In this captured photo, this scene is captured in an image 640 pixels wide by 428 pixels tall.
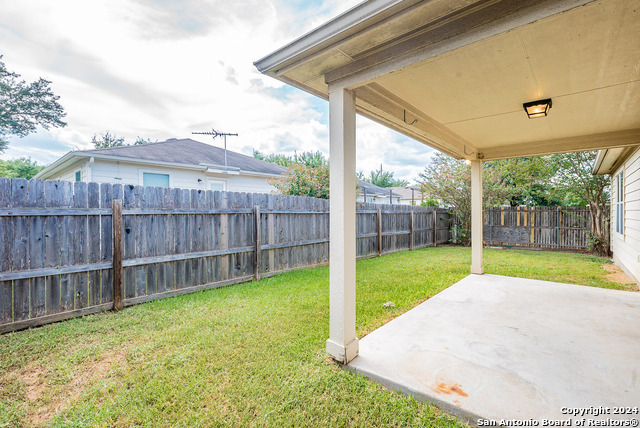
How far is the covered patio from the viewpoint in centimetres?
174

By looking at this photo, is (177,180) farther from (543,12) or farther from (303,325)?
(543,12)

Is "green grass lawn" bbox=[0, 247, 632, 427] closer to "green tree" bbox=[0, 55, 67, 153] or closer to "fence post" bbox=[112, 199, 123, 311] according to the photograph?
"fence post" bbox=[112, 199, 123, 311]

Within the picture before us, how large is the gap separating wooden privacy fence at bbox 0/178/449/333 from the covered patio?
116 inches

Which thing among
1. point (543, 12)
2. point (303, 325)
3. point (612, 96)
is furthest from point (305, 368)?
point (612, 96)

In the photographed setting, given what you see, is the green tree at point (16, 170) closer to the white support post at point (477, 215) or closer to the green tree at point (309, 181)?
the green tree at point (309, 181)

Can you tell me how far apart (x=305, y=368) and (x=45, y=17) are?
386 inches

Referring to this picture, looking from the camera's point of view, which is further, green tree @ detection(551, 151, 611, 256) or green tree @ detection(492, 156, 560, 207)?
green tree @ detection(492, 156, 560, 207)

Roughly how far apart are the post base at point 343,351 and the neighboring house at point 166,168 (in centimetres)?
871

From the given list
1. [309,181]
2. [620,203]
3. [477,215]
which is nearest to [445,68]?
[477,215]

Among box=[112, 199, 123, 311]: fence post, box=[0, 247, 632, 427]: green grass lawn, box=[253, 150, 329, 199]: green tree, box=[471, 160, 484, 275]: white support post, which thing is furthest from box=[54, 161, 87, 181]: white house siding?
box=[471, 160, 484, 275]: white support post

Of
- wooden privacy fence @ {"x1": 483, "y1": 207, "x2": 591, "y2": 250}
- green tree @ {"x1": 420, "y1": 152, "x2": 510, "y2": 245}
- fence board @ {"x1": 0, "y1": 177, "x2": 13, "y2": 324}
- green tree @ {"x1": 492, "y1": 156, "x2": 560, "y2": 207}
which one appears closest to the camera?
fence board @ {"x1": 0, "y1": 177, "x2": 13, "y2": 324}

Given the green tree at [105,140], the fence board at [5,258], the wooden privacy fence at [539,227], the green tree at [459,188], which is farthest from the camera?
the green tree at [105,140]

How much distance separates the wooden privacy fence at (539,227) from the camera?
393 inches

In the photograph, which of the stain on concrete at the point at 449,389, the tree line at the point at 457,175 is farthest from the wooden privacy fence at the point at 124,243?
the stain on concrete at the point at 449,389
